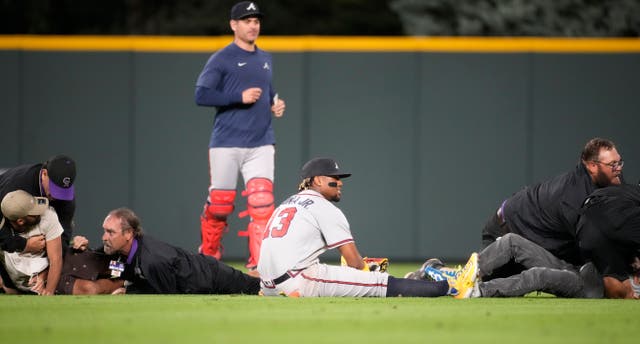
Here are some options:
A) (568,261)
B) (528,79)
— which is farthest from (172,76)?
(568,261)

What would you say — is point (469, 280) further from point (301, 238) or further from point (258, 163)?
point (258, 163)

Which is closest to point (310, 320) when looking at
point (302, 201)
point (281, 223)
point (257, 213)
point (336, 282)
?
point (336, 282)

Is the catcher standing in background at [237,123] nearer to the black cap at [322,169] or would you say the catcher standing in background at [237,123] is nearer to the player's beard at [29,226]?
the black cap at [322,169]

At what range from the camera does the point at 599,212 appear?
9.05m

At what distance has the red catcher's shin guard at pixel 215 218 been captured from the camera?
1197cm

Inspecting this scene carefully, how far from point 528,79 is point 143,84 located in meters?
4.74

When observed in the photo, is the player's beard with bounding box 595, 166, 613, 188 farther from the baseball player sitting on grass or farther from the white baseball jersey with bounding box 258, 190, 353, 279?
the white baseball jersey with bounding box 258, 190, 353, 279

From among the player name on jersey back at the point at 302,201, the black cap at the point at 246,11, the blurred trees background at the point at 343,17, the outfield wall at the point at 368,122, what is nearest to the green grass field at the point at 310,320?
the player name on jersey back at the point at 302,201

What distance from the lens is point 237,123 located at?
1194 cm

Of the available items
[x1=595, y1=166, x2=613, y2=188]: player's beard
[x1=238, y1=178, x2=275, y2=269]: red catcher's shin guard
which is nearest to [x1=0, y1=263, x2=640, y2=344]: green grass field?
[x1=595, y1=166, x2=613, y2=188]: player's beard

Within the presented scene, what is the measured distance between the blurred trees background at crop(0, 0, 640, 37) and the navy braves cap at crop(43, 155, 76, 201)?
13438 mm

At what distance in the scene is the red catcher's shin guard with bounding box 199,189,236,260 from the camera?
1197 cm

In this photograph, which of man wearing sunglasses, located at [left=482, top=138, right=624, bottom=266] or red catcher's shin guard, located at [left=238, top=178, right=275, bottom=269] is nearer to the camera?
man wearing sunglasses, located at [left=482, top=138, right=624, bottom=266]

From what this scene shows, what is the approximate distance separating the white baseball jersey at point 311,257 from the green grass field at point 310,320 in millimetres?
201
